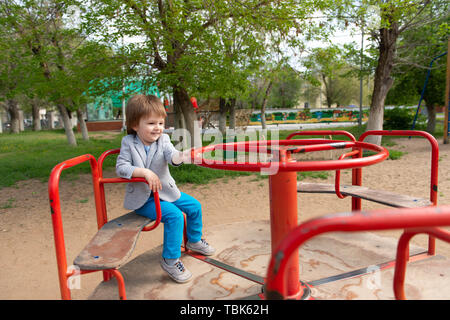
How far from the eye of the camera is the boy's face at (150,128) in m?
1.99

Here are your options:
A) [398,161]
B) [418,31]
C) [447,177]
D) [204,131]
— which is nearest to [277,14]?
[447,177]

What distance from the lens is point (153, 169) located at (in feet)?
6.69

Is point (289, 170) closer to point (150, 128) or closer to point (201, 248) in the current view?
point (150, 128)

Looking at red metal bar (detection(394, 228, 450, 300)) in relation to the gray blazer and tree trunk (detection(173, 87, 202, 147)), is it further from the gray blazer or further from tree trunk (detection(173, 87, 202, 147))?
tree trunk (detection(173, 87, 202, 147))

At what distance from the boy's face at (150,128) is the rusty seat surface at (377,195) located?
1273 millimetres

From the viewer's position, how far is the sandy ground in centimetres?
245

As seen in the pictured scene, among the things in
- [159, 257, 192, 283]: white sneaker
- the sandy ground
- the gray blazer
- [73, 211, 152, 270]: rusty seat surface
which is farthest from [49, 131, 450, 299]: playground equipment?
the sandy ground

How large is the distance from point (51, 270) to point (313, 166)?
2226 mm

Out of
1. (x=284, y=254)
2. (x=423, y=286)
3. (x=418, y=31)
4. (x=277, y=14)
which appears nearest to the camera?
(x=284, y=254)

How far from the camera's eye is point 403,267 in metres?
1.15

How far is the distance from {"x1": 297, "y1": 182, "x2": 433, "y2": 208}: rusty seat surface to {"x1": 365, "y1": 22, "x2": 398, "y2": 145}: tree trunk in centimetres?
557

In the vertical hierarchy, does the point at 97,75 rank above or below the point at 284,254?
above

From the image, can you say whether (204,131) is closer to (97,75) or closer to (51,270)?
(97,75)
